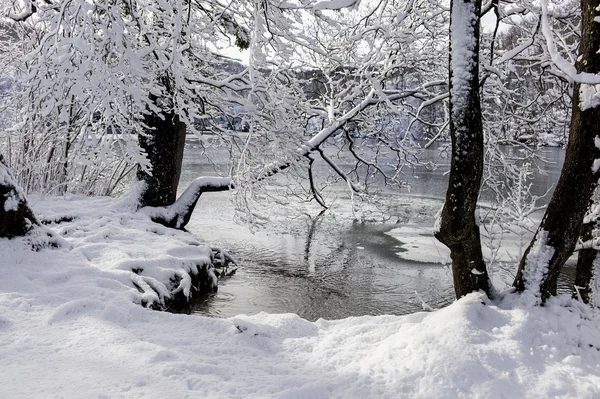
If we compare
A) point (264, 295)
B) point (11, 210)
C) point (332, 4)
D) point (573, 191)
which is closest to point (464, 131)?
point (573, 191)

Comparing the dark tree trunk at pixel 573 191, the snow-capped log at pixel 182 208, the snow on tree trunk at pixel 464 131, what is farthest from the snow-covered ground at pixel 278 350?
the snow-capped log at pixel 182 208

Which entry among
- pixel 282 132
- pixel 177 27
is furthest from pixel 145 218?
pixel 177 27

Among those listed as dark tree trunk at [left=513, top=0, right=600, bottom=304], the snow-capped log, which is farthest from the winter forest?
the snow-capped log

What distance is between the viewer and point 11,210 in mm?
5352

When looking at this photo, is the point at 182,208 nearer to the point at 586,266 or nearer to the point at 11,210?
the point at 11,210

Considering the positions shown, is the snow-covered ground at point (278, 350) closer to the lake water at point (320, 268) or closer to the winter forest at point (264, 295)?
the winter forest at point (264, 295)

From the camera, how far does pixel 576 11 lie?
5.75 metres

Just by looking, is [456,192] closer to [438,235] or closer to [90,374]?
[438,235]

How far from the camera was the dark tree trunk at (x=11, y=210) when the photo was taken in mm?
5285

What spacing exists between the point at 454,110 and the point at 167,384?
290 cm

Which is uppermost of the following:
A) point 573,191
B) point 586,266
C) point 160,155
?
point 573,191

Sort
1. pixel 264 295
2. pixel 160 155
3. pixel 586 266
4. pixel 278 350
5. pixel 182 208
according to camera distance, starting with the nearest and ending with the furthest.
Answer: pixel 278 350 → pixel 586 266 → pixel 264 295 → pixel 160 155 → pixel 182 208

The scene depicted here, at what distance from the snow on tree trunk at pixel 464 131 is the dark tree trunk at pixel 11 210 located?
4231mm

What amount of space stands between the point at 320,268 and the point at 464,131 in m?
6.22
